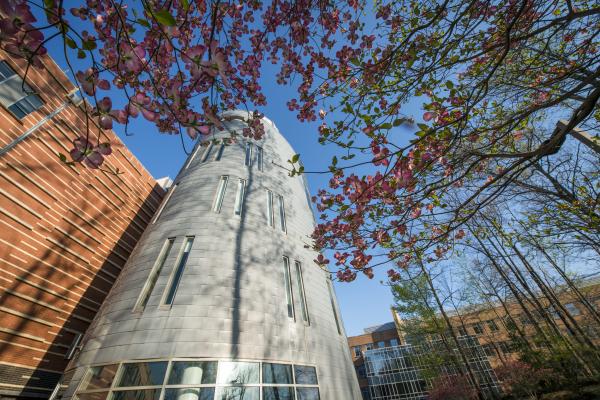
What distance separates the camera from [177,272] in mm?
7301

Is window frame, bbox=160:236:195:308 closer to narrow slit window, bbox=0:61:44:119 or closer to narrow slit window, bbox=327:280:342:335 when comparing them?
narrow slit window, bbox=327:280:342:335

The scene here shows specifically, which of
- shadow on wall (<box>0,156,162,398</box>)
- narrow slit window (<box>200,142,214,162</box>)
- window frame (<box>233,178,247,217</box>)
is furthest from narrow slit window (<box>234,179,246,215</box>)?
shadow on wall (<box>0,156,162,398</box>)

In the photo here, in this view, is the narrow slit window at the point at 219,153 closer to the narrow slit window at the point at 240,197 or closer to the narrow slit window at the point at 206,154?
the narrow slit window at the point at 206,154

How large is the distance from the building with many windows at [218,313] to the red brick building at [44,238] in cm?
222

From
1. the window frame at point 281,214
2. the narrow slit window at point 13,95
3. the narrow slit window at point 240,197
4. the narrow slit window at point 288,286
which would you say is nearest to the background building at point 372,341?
the window frame at point 281,214

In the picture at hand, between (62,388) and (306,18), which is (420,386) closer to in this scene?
(62,388)

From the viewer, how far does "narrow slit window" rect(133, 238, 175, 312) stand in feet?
22.0

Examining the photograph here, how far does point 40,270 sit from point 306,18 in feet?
35.7

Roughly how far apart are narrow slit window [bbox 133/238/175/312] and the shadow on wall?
3817 mm

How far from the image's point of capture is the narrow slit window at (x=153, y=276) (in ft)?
22.0

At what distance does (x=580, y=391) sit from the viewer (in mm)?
11984

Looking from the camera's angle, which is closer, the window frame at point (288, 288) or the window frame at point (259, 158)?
the window frame at point (288, 288)

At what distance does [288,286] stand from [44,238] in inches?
335

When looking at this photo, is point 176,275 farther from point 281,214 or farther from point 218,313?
point 281,214
